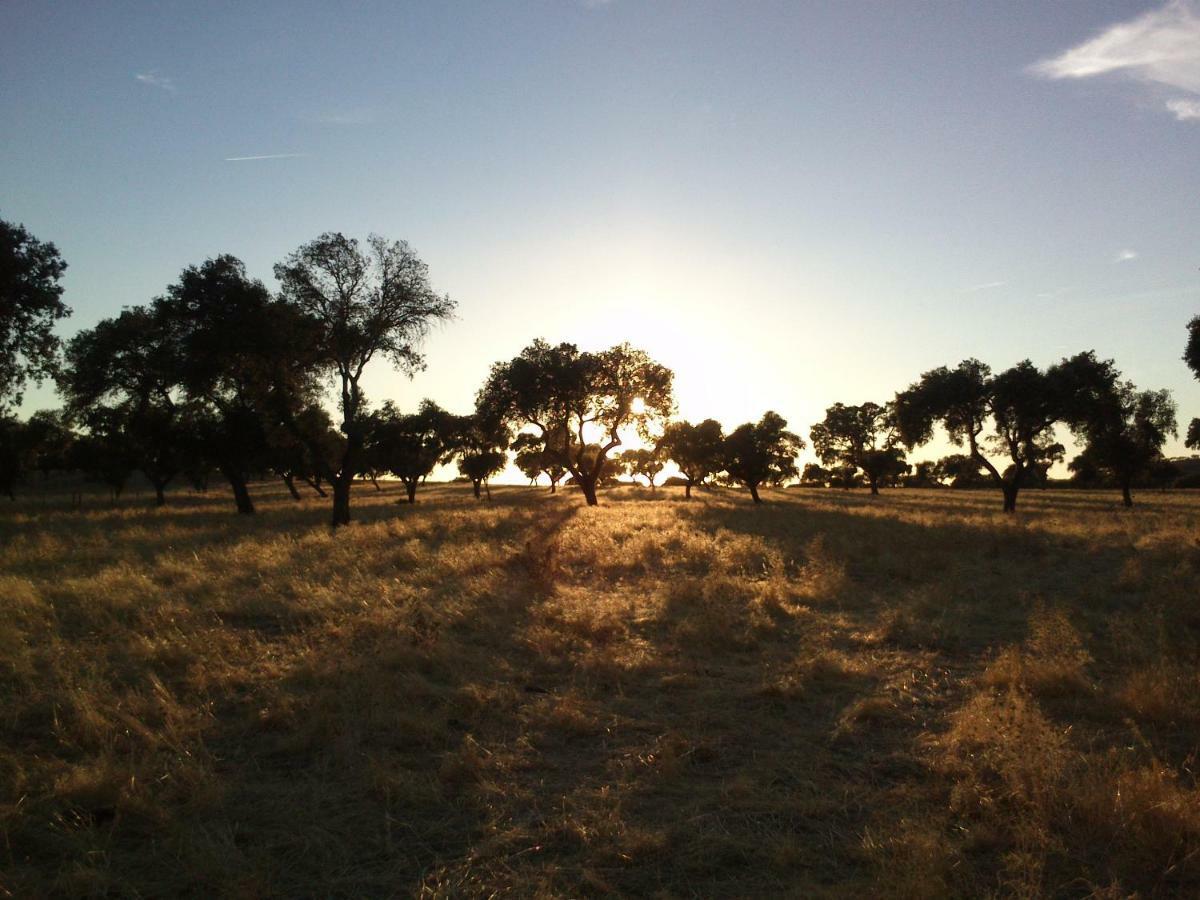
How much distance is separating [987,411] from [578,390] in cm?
2386

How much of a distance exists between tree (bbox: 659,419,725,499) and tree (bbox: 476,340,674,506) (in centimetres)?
1676

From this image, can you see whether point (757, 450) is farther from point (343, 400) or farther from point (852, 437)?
point (343, 400)

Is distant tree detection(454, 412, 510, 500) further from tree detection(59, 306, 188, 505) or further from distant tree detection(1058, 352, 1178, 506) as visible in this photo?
distant tree detection(1058, 352, 1178, 506)

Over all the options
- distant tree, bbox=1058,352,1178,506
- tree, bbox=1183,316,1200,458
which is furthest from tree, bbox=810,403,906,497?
tree, bbox=1183,316,1200,458

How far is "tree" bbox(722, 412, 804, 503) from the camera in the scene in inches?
2400

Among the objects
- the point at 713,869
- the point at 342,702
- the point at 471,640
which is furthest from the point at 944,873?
the point at 471,640

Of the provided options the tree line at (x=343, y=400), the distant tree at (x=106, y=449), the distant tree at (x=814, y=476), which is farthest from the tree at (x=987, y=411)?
the distant tree at (x=814, y=476)

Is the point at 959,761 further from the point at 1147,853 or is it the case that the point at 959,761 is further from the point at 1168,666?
the point at 1168,666

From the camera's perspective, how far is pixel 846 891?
4090 millimetres

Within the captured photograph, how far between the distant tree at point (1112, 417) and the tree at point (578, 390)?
22.4 meters

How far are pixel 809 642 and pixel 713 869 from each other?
19.5 ft

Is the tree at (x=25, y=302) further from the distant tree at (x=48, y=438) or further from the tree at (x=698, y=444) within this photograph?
the tree at (x=698, y=444)

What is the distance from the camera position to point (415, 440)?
58.2 metres

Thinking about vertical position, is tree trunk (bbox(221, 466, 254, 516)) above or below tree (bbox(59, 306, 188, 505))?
below
